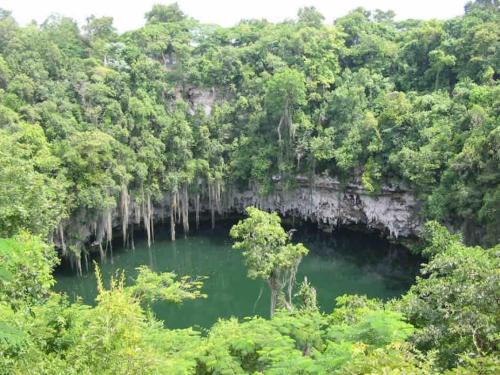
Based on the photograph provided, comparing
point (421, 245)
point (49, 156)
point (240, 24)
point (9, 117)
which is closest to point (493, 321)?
point (421, 245)

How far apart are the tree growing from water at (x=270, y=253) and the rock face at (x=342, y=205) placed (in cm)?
975

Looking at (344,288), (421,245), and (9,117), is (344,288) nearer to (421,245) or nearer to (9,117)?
(421,245)

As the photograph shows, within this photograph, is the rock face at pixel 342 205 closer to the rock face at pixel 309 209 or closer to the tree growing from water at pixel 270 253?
the rock face at pixel 309 209

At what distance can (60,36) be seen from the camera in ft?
91.9

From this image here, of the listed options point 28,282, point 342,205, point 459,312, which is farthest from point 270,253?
point 342,205

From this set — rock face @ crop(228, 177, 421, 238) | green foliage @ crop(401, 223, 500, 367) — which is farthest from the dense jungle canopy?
rock face @ crop(228, 177, 421, 238)

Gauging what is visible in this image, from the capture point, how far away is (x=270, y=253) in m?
13.8

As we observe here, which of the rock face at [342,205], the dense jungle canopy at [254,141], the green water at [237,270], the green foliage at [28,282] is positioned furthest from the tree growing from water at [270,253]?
the rock face at [342,205]

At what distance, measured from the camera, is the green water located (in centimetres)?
1752

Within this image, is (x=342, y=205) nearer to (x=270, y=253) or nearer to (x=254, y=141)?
(x=254, y=141)

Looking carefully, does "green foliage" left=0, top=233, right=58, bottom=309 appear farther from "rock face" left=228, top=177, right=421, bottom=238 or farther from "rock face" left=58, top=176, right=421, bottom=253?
"rock face" left=228, top=177, right=421, bottom=238

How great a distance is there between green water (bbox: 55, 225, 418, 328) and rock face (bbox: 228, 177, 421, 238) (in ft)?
3.05

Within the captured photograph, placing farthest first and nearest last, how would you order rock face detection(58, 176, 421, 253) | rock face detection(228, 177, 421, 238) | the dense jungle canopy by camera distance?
rock face detection(228, 177, 421, 238) < rock face detection(58, 176, 421, 253) < the dense jungle canopy

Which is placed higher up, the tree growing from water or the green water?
the tree growing from water
